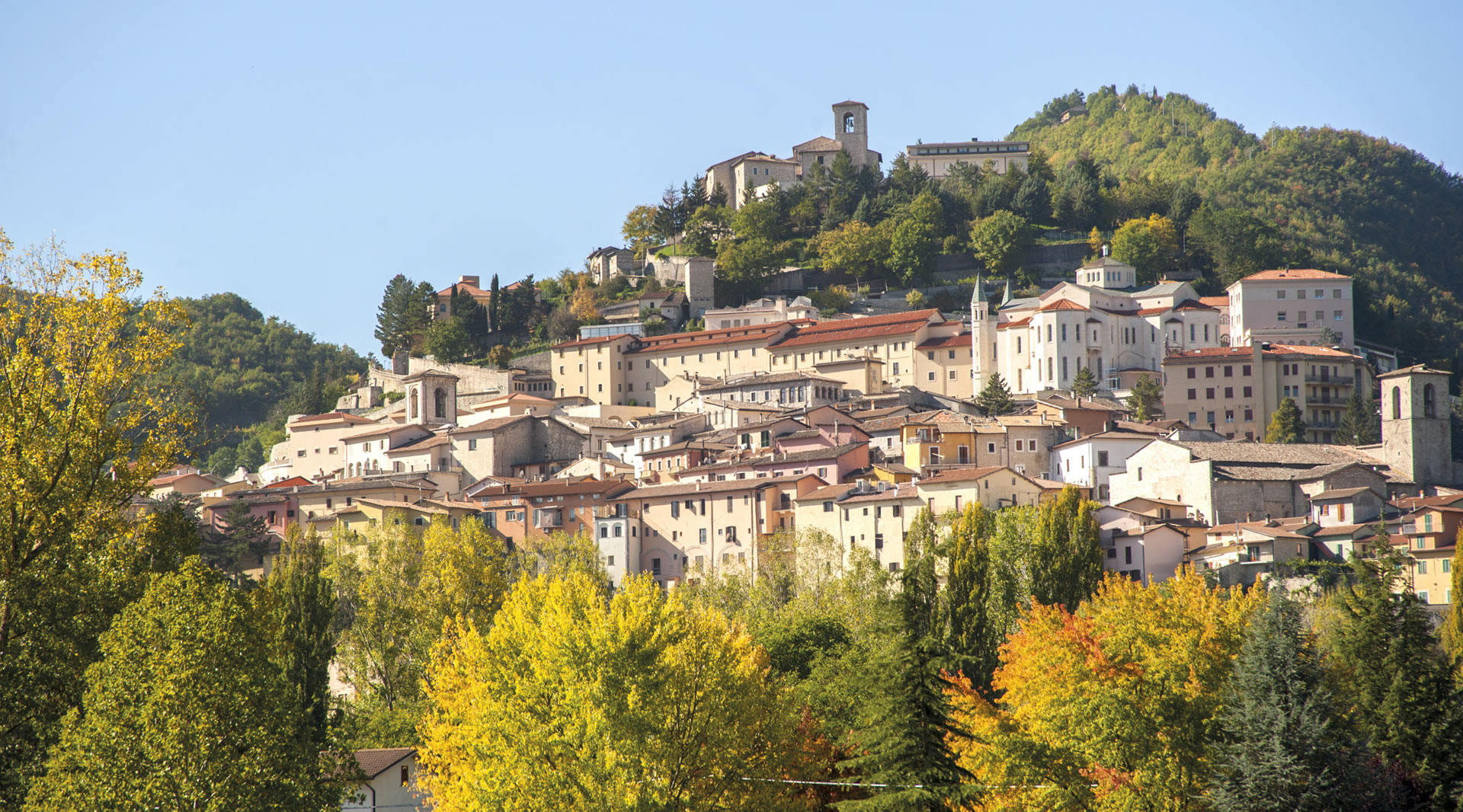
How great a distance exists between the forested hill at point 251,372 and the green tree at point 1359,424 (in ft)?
193

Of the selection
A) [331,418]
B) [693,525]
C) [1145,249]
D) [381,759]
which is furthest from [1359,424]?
[381,759]

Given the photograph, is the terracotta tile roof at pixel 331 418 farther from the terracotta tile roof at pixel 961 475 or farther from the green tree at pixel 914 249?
the terracotta tile roof at pixel 961 475

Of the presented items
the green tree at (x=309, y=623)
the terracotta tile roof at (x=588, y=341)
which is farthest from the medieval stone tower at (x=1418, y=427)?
the terracotta tile roof at (x=588, y=341)

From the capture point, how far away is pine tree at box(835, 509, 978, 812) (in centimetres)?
2942

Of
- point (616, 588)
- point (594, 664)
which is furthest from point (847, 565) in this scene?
point (594, 664)

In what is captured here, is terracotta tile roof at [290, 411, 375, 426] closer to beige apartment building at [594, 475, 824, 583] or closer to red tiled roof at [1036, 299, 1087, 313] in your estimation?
beige apartment building at [594, 475, 824, 583]

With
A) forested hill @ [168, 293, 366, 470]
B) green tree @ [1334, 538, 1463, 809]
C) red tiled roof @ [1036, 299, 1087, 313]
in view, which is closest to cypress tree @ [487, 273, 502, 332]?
forested hill @ [168, 293, 366, 470]

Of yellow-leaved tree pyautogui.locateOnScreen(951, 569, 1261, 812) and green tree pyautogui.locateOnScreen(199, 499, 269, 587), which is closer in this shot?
yellow-leaved tree pyautogui.locateOnScreen(951, 569, 1261, 812)

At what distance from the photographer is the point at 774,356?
92.9 meters

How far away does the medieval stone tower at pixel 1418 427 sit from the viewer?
67750 mm

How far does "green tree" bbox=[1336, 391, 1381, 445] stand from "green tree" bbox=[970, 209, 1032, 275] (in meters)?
31.8

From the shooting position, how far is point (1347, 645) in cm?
3509

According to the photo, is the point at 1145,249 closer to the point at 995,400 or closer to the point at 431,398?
the point at 995,400

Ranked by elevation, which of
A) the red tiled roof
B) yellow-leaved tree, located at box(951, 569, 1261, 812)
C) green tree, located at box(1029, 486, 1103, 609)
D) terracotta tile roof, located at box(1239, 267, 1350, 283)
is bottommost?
yellow-leaved tree, located at box(951, 569, 1261, 812)
